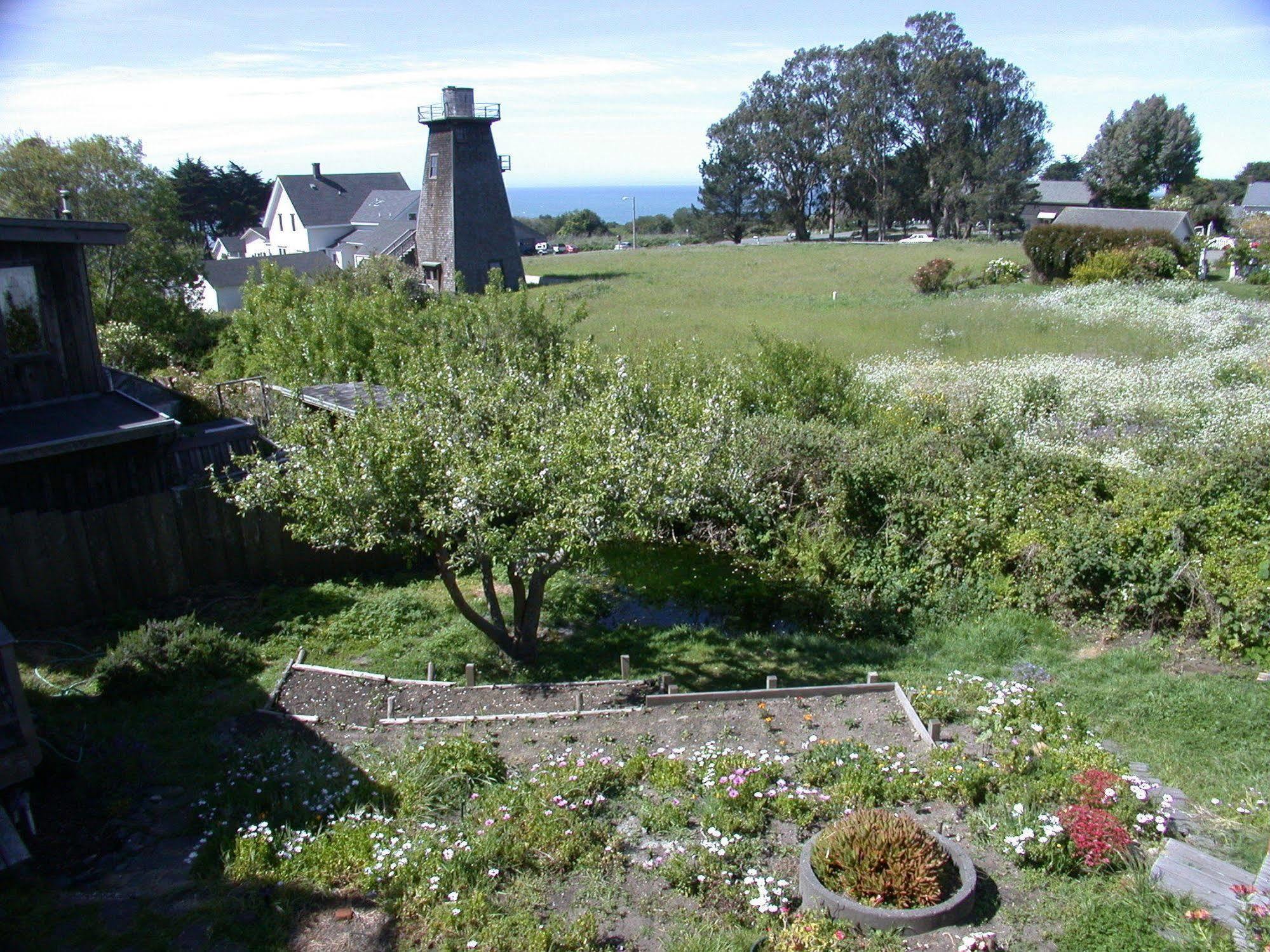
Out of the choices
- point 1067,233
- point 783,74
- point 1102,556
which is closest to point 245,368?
point 1102,556

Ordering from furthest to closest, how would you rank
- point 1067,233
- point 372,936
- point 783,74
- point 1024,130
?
point 783,74, point 1024,130, point 1067,233, point 372,936

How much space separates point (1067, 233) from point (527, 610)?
3534cm

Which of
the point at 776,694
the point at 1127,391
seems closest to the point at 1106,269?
the point at 1127,391

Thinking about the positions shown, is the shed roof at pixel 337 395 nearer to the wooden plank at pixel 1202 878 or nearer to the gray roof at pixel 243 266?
the wooden plank at pixel 1202 878

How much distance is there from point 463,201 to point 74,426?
92.0 ft

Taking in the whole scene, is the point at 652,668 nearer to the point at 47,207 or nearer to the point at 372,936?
the point at 372,936

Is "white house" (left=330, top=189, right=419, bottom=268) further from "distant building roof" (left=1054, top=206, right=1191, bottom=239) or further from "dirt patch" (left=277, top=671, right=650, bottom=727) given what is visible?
"dirt patch" (left=277, top=671, right=650, bottom=727)

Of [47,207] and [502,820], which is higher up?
[47,207]

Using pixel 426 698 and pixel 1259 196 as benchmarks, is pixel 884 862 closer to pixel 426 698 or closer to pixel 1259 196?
pixel 426 698

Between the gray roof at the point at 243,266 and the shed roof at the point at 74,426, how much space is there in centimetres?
3366

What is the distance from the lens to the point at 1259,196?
77.9 m

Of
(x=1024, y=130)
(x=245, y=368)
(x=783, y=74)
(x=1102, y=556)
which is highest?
(x=783, y=74)

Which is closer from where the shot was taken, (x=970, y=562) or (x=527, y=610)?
(x=527, y=610)

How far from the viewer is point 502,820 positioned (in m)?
6.38
